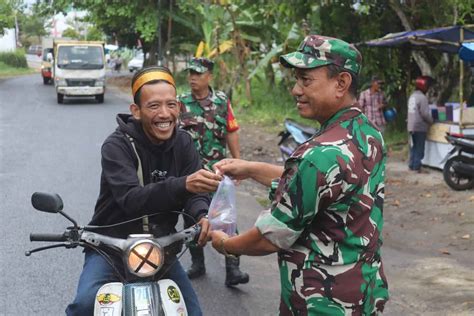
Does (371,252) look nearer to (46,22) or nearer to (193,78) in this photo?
(193,78)

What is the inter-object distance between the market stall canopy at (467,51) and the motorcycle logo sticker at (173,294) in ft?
25.0

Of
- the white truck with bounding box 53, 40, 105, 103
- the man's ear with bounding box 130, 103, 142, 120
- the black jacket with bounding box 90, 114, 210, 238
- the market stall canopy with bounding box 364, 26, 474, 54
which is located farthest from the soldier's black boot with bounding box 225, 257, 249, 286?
the white truck with bounding box 53, 40, 105, 103

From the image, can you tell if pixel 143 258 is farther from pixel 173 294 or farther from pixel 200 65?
pixel 200 65

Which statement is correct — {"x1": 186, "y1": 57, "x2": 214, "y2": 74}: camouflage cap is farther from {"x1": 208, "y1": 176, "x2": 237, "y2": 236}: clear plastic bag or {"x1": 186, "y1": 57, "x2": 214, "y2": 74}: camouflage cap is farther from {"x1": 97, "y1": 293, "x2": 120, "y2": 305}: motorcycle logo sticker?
{"x1": 97, "y1": 293, "x2": 120, "y2": 305}: motorcycle logo sticker

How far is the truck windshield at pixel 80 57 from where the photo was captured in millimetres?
25281

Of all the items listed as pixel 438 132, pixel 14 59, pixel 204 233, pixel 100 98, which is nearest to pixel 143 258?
pixel 204 233

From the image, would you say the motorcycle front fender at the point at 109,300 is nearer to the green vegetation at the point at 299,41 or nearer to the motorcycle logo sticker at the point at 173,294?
the motorcycle logo sticker at the point at 173,294

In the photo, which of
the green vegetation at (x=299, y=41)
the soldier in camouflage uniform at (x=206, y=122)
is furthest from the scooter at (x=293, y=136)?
the soldier in camouflage uniform at (x=206, y=122)

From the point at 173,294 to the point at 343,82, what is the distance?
3.79 feet

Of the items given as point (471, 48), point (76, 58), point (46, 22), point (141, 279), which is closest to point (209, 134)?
point (141, 279)

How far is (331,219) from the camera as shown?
2.43 meters

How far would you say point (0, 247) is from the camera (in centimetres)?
679

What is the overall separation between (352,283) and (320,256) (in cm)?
16

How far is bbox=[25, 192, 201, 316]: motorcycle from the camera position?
2705 millimetres
